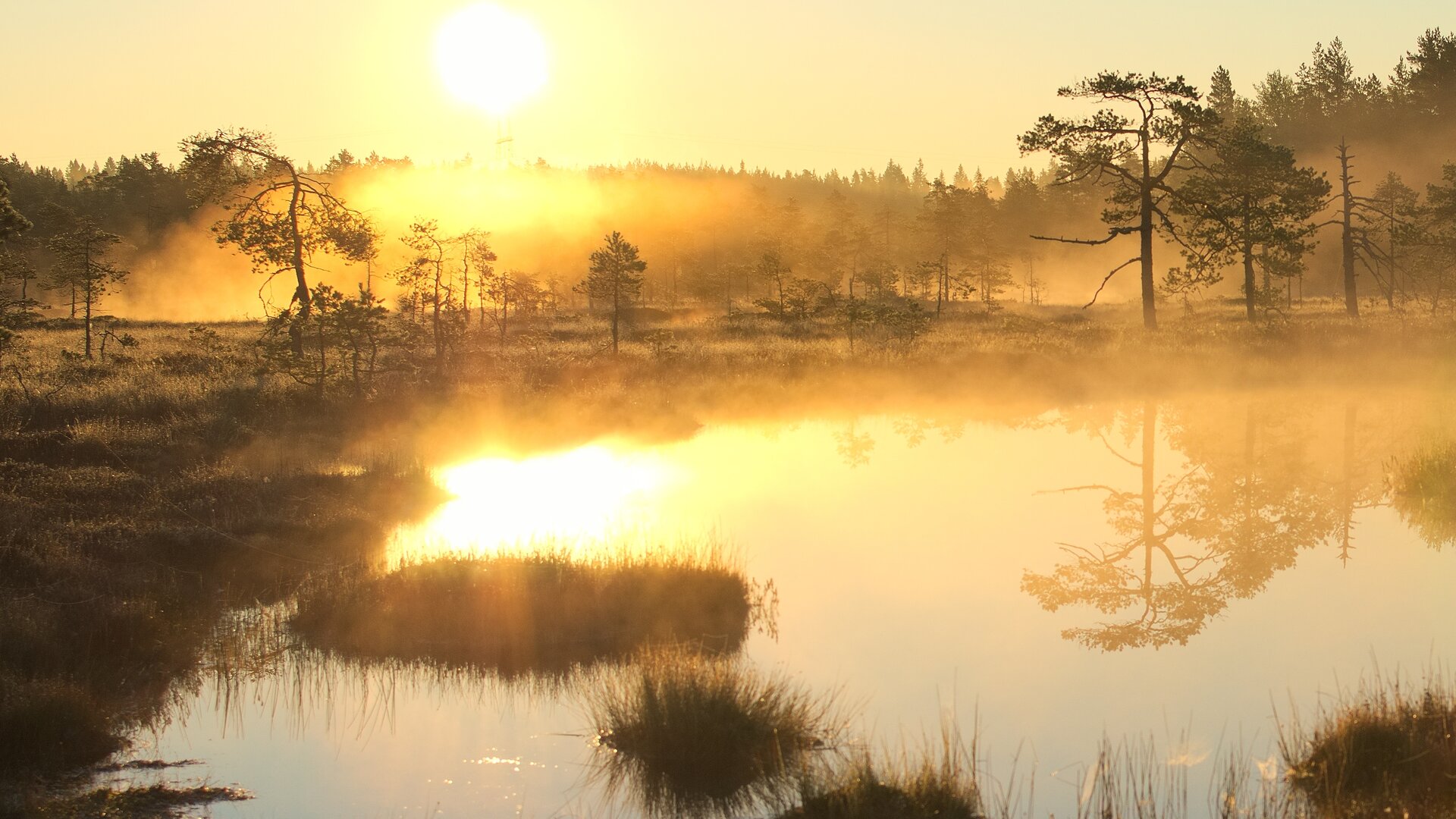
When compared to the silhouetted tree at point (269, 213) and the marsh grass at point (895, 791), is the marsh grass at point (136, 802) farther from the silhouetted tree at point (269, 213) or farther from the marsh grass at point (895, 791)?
the silhouetted tree at point (269, 213)

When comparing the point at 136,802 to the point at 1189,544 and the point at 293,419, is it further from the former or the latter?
the point at 293,419

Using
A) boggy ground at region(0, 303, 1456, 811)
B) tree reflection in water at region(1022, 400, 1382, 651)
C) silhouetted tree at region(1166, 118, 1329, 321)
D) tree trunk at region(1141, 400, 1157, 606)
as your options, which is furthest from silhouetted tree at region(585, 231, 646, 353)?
tree reflection in water at region(1022, 400, 1382, 651)

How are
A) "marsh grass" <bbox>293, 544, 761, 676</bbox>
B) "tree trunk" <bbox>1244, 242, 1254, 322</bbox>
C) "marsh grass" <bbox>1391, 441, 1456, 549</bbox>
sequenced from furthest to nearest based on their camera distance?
"tree trunk" <bbox>1244, 242, 1254, 322</bbox> → "marsh grass" <bbox>1391, 441, 1456, 549</bbox> → "marsh grass" <bbox>293, 544, 761, 676</bbox>

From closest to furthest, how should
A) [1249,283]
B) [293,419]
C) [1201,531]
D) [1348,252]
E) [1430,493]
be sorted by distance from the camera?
[1201,531] → [1430,493] → [293,419] → [1249,283] → [1348,252]

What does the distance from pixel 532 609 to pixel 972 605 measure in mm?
4687

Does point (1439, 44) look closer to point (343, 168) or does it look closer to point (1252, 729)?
point (1252, 729)

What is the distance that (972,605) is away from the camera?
1212 cm

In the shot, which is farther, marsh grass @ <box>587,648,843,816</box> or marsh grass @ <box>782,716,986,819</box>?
marsh grass @ <box>587,648,843,816</box>

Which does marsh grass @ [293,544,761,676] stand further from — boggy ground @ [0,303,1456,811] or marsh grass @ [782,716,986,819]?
marsh grass @ [782,716,986,819]

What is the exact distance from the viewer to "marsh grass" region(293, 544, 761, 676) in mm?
10906

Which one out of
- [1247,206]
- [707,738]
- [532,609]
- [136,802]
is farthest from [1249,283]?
[136,802]

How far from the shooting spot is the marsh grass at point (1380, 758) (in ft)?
22.1

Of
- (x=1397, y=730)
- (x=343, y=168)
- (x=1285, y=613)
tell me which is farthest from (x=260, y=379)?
(x=343, y=168)

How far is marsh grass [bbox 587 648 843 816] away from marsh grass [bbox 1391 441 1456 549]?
33.2 feet
